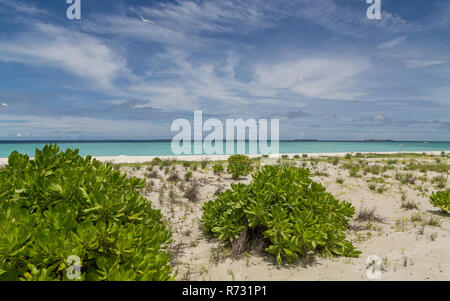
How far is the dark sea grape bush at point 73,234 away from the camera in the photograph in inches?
67.2

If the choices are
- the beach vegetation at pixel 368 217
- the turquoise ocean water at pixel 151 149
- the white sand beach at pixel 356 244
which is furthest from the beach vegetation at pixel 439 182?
the turquoise ocean water at pixel 151 149

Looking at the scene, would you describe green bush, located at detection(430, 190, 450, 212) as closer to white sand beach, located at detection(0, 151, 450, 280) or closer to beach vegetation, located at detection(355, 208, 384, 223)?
white sand beach, located at detection(0, 151, 450, 280)

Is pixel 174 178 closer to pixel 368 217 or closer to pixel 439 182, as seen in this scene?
pixel 368 217

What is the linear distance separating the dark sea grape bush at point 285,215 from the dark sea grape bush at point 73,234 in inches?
68.8

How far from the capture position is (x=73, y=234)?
1809 mm

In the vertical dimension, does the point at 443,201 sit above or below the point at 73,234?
below

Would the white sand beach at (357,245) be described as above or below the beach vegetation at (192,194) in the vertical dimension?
below

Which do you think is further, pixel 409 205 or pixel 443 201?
pixel 409 205

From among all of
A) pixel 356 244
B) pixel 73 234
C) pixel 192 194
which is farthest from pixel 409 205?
pixel 73 234

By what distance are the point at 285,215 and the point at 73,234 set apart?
2930 millimetres

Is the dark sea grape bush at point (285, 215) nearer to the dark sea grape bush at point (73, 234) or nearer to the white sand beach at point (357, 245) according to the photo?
the white sand beach at point (357, 245)

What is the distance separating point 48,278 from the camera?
1624mm

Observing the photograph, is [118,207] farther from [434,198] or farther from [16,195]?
[434,198]

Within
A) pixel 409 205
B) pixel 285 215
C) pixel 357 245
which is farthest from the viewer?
pixel 409 205
